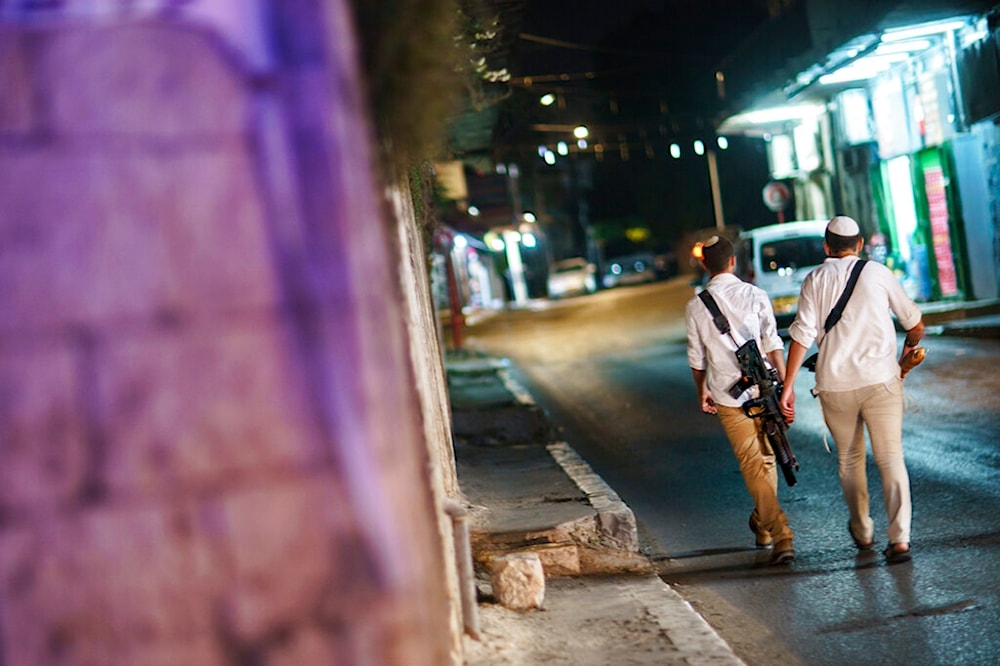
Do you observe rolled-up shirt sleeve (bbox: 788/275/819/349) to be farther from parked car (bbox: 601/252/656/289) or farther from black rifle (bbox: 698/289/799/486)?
parked car (bbox: 601/252/656/289)

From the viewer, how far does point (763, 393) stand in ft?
21.6

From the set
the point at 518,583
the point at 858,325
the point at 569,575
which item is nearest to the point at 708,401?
the point at 858,325

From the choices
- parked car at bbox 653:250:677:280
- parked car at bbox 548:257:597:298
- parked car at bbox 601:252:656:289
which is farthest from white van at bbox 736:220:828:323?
parked car at bbox 653:250:677:280

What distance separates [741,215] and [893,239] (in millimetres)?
35224

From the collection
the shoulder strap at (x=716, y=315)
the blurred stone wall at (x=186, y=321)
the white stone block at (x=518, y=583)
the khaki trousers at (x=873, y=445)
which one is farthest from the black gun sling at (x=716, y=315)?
the blurred stone wall at (x=186, y=321)

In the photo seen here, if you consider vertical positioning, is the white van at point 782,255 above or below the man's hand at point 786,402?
above

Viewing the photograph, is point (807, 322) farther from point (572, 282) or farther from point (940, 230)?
point (572, 282)

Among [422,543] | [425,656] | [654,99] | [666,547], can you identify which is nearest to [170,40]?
[422,543]

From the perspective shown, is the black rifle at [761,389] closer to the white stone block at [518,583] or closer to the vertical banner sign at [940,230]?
the white stone block at [518,583]

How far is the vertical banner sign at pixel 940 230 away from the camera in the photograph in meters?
23.8

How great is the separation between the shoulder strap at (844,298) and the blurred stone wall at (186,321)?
13.9 feet

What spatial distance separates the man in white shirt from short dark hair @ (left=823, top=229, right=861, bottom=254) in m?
0.49

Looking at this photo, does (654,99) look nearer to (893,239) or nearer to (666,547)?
(893,239)

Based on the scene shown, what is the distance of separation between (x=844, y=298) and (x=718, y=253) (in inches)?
31.2
